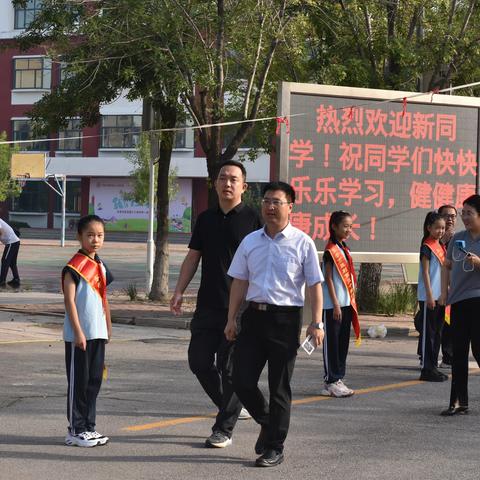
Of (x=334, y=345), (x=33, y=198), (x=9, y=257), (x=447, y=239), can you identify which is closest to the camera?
(x=334, y=345)

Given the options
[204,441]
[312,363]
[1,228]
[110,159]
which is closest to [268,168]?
[110,159]

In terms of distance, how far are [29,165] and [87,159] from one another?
21364 millimetres

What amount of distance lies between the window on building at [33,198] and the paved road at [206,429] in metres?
59.9

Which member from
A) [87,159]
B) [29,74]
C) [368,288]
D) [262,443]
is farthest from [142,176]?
[262,443]

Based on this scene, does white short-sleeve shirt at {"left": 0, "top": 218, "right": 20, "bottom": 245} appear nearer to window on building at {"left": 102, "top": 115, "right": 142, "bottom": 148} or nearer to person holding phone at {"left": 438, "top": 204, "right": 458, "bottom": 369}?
person holding phone at {"left": 438, "top": 204, "right": 458, "bottom": 369}

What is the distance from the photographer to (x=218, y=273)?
7805 mm

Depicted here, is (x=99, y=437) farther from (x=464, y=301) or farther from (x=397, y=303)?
(x=397, y=303)

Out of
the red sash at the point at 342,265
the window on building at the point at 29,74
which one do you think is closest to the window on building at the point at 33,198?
the window on building at the point at 29,74

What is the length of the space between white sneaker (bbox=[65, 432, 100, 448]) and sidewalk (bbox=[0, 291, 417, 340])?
9.16 metres

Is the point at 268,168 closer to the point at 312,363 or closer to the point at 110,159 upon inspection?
the point at 110,159

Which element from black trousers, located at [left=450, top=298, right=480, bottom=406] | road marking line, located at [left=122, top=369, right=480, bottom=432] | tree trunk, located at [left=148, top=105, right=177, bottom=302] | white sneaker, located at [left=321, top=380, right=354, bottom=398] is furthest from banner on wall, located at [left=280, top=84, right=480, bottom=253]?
black trousers, located at [left=450, top=298, right=480, bottom=406]

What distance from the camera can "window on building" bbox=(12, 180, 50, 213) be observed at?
71.6m

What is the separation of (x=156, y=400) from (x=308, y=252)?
309 cm

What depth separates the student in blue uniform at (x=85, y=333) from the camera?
7.54 metres
